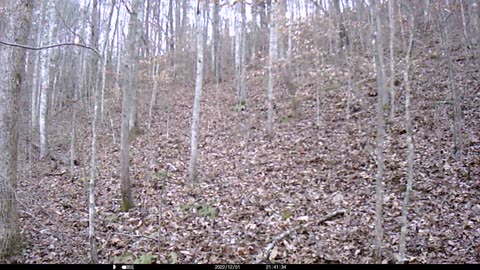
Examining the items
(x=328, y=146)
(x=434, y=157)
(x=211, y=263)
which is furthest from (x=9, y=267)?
(x=434, y=157)

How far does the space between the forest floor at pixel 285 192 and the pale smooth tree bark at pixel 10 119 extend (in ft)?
0.89

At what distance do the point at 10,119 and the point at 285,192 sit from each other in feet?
17.5

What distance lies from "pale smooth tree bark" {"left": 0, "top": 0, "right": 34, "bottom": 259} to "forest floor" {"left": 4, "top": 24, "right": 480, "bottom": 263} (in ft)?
0.89

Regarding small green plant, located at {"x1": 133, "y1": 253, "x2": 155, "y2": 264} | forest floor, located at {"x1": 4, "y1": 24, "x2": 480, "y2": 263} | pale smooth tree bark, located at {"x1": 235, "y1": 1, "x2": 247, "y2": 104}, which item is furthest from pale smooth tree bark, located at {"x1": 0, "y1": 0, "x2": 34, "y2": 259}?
pale smooth tree bark, located at {"x1": 235, "y1": 1, "x2": 247, "y2": 104}

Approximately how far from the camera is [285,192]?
822cm

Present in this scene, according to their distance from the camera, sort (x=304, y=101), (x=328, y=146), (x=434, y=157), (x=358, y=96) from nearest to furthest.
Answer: (x=434, y=157) → (x=328, y=146) → (x=358, y=96) → (x=304, y=101)

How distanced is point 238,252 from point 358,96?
926 cm

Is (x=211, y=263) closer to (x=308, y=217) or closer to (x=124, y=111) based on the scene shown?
(x=308, y=217)

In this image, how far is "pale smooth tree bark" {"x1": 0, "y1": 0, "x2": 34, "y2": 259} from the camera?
236 inches

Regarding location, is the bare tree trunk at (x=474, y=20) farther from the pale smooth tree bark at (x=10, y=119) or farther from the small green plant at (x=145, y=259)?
the pale smooth tree bark at (x=10, y=119)

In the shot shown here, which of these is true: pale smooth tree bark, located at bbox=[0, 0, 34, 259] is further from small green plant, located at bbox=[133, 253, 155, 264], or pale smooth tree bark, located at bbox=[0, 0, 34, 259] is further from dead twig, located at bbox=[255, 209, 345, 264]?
dead twig, located at bbox=[255, 209, 345, 264]

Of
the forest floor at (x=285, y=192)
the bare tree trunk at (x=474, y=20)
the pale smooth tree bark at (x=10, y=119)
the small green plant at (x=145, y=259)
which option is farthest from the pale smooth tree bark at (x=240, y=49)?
the small green plant at (x=145, y=259)

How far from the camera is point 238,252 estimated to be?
5.98 m

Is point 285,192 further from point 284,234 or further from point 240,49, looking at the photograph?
point 240,49
